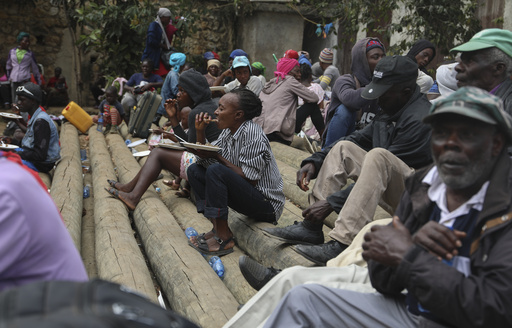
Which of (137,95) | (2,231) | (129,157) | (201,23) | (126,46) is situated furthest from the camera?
(201,23)

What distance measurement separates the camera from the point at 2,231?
181cm

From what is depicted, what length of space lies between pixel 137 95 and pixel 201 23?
5496 mm

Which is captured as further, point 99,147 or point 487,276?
point 99,147

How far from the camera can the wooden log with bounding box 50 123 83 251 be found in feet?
17.8

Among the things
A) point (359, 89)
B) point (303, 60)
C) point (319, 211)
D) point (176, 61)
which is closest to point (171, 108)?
point (359, 89)

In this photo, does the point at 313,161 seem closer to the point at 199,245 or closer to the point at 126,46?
the point at 199,245

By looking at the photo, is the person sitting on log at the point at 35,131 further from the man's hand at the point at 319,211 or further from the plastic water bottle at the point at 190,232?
the man's hand at the point at 319,211

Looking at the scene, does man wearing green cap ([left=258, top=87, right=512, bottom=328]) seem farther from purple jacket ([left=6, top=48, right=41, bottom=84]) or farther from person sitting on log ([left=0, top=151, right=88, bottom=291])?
purple jacket ([left=6, top=48, right=41, bottom=84])

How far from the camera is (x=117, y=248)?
4.66m

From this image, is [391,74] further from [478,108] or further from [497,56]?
[478,108]

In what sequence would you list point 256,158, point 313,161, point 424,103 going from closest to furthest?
point 424,103 < point 313,161 < point 256,158

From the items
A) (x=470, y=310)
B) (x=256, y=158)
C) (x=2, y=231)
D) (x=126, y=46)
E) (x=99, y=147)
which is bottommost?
(x=99, y=147)

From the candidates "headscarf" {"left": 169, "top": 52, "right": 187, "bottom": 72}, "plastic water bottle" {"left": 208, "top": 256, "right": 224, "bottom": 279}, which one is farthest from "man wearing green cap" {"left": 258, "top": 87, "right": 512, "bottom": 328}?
"headscarf" {"left": 169, "top": 52, "right": 187, "bottom": 72}

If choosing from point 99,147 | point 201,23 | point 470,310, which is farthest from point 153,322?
point 201,23
